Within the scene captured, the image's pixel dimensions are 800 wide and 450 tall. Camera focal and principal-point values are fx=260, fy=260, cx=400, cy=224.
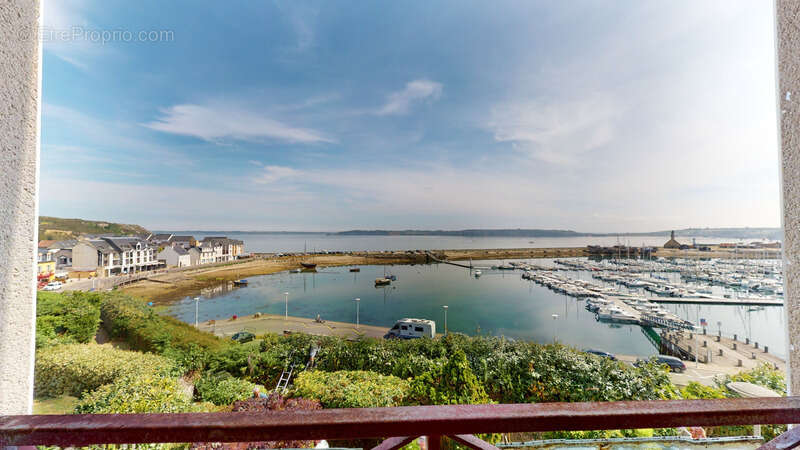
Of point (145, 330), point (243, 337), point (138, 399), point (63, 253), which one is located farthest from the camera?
point (243, 337)

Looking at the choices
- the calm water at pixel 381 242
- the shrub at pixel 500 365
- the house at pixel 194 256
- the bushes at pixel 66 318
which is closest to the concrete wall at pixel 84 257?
the bushes at pixel 66 318

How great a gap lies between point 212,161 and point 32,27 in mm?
3873

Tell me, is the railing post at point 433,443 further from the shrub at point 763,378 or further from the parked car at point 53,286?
the parked car at point 53,286

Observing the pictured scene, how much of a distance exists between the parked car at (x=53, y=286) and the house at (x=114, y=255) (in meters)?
0.24

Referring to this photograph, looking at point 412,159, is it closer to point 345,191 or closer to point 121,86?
point 345,191

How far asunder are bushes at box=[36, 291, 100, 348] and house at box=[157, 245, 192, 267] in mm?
1053

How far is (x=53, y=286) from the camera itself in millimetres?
3541

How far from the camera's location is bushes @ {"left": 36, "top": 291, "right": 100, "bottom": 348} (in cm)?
310

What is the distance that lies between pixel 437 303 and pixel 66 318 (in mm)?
5059

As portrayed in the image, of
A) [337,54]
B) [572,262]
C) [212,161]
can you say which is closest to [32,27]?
[337,54]

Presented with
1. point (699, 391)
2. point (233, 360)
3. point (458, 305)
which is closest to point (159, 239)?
point (233, 360)

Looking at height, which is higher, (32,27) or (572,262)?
(32,27)

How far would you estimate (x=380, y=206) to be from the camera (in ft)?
15.6

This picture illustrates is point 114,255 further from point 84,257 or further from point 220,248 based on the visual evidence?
point 220,248
